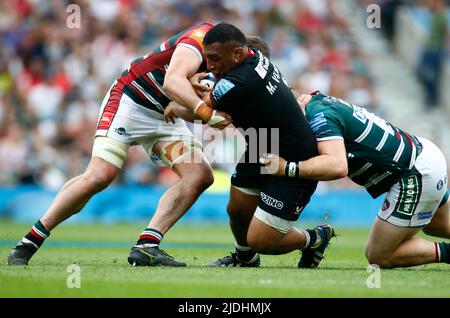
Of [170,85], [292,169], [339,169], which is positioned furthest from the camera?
[170,85]

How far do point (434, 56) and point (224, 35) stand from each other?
1384 cm

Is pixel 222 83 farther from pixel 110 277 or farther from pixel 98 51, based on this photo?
pixel 98 51

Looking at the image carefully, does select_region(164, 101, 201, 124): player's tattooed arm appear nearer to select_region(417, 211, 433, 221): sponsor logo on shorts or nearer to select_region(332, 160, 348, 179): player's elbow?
select_region(332, 160, 348, 179): player's elbow

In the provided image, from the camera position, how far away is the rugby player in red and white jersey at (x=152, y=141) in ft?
27.1

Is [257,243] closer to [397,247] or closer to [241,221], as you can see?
[241,221]

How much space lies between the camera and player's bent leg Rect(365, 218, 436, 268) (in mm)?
8477

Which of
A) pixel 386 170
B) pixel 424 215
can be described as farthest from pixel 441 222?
pixel 386 170

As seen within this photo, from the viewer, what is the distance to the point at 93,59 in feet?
67.9

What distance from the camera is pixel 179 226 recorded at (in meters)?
17.2

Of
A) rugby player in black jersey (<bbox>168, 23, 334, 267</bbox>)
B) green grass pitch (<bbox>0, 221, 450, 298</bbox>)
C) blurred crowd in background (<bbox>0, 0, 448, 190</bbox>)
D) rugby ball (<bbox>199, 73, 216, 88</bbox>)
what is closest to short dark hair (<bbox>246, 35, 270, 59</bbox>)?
rugby player in black jersey (<bbox>168, 23, 334, 267</bbox>)

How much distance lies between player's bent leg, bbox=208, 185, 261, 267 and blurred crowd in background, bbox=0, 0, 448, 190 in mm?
9845

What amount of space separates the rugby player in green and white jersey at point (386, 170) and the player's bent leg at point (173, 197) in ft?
3.29
